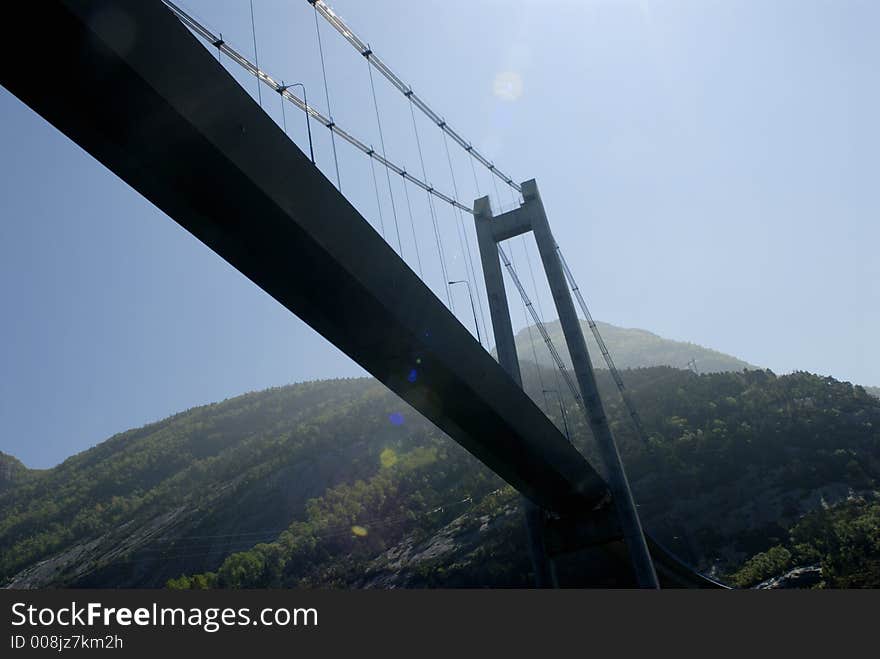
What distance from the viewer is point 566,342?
2756 cm

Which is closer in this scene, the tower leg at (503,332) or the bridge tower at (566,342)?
the bridge tower at (566,342)

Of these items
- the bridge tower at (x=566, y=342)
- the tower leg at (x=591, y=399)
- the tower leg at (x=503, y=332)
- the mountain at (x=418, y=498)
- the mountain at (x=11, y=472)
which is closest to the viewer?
the tower leg at (x=591, y=399)

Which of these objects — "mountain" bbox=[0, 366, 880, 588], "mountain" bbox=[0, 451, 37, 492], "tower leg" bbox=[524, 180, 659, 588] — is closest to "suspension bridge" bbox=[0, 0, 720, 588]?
"tower leg" bbox=[524, 180, 659, 588]

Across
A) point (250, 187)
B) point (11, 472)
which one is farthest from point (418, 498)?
point (11, 472)

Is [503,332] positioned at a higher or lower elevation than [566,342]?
higher

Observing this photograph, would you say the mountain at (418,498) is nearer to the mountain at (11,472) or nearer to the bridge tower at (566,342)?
the bridge tower at (566,342)

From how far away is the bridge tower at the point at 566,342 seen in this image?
80.5 ft

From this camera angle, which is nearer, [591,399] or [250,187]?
[250,187]

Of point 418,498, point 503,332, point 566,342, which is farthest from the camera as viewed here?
point 418,498

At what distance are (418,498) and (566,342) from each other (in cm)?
4686

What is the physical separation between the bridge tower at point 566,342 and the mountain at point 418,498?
10475mm

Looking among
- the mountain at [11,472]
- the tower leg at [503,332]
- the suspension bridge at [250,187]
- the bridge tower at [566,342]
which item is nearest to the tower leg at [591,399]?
the bridge tower at [566,342]

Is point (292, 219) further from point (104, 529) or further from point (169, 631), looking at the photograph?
point (104, 529)

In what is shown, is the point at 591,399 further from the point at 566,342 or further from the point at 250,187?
the point at 250,187
